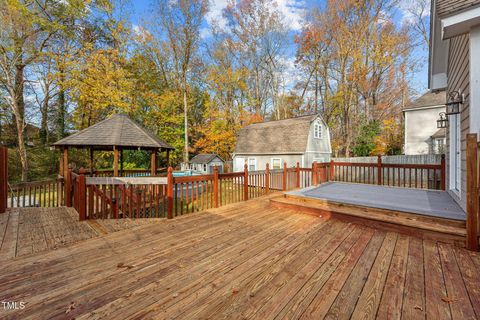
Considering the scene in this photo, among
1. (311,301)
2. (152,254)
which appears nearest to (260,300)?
(311,301)

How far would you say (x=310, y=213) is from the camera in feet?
15.4

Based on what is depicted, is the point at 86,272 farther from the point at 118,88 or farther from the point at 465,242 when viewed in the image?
the point at 118,88

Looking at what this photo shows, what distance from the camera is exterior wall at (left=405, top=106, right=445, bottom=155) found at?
1492cm

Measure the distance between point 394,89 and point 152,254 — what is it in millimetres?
23619

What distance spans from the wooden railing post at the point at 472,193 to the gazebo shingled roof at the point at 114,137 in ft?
26.6

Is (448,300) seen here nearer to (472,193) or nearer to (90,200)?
(472,193)

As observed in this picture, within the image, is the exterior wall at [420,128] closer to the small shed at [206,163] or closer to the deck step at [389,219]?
the small shed at [206,163]

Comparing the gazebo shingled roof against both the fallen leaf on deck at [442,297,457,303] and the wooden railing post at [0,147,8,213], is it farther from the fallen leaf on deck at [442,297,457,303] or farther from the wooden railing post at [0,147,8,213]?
the fallen leaf on deck at [442,297,457,303]

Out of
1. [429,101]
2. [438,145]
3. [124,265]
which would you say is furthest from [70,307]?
[429,101]

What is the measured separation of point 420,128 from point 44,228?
21040mm

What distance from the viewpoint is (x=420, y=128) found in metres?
15.3

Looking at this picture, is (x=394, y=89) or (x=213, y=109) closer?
(x=394, y=89)

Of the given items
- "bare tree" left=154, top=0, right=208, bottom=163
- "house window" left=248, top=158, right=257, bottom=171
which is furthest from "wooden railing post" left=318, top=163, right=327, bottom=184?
"bare tree" left=154, top=0, right=208, bottom=163

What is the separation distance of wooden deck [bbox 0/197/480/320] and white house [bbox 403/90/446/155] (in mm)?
16150
